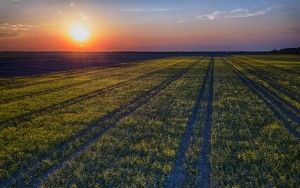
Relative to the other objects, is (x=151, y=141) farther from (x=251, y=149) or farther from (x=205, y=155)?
(x=251, y=149)

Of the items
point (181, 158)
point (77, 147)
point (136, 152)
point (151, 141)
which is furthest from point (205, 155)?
point (77, 147)

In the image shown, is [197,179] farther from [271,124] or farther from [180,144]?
[271,124]

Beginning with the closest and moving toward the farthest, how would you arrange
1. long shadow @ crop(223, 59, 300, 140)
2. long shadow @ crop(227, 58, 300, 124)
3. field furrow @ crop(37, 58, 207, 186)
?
field furrow @ crop(37, 58, 207, 186) → long shadow @ crop(223, 59, 300, 140) → long shadow @ crop(227, 58, 300, 124)

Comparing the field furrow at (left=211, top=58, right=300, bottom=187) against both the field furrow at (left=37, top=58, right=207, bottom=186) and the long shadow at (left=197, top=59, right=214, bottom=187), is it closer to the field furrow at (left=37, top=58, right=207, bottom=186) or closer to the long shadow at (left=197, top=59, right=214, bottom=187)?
the long shadow at (left=197, top=59, right=214, bottom=187)

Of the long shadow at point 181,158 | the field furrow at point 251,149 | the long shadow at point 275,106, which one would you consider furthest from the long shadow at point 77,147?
the long shadow at point 275,106

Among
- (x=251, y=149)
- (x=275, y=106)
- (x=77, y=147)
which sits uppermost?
(x=251, y=149)

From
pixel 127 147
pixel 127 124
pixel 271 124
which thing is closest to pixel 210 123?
pixel 271 124

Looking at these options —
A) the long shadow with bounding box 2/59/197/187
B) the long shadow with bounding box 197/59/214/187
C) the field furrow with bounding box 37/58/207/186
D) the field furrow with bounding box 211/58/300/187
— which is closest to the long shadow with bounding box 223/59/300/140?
the field furrow with bounding box 211/58/300/187

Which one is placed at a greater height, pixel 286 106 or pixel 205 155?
pixel 205 155
